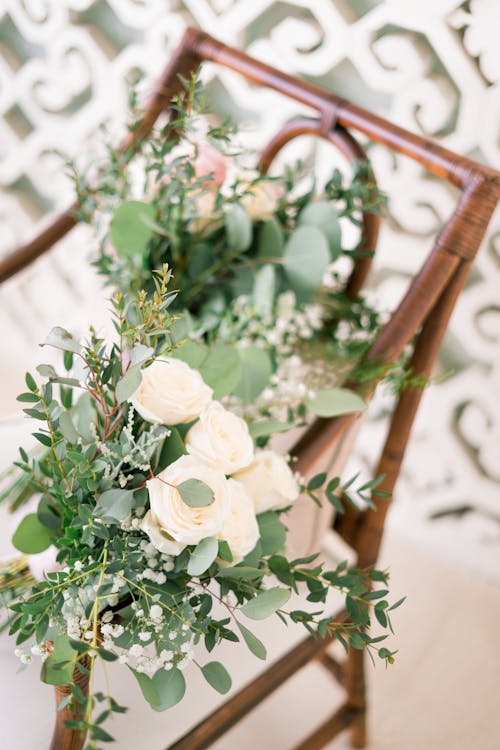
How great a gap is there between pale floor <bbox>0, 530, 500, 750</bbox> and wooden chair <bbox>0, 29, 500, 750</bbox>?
13cm

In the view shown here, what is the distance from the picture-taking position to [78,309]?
201cm

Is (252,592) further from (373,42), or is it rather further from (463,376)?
(373,42)

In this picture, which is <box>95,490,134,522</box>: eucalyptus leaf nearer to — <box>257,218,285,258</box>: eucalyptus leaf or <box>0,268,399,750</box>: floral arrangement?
<box>0,268,399,750</box>: floral arrangement

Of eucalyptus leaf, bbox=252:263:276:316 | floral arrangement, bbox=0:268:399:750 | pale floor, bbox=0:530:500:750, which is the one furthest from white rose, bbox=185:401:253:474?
pale floor, bbox=0:530:500:750

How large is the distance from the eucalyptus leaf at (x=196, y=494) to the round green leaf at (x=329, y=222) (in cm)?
54

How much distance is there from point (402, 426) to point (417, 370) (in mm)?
86

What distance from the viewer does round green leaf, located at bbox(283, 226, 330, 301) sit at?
0.99m

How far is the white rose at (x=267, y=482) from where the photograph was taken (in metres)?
0.69

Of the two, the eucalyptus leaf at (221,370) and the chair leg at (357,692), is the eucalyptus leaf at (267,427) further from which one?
the chair leg at (357,692)

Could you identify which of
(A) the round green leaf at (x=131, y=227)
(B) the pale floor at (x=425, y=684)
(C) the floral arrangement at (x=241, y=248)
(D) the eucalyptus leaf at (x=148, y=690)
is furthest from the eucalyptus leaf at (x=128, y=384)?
(B) the pale floor at (x=425, y=684)

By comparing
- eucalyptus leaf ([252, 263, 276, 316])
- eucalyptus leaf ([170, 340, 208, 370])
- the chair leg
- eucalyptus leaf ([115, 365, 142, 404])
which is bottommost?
the chair leg

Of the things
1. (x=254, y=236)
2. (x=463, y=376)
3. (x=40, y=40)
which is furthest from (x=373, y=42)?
(x=40, y=40)

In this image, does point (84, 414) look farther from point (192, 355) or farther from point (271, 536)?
point (271, 536)

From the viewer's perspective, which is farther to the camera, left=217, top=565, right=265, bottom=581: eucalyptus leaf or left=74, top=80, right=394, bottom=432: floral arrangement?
left=74, top=80, right=394, bottom=432: floral arrangement
